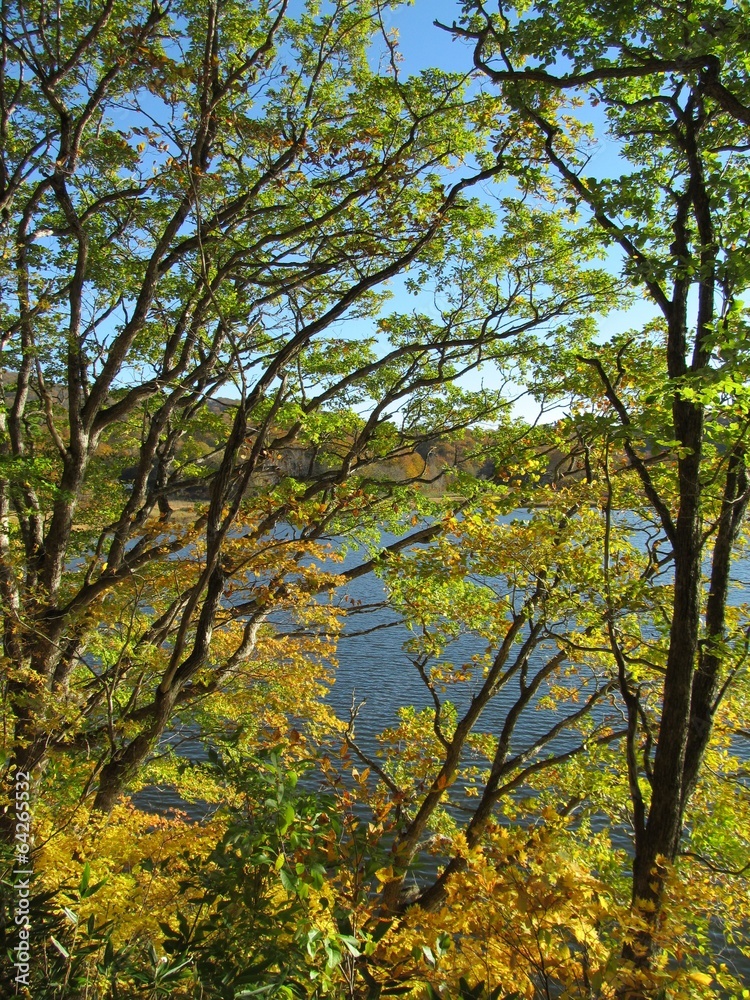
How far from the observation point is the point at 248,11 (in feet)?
21.2

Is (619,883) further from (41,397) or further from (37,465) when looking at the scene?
(41,397)

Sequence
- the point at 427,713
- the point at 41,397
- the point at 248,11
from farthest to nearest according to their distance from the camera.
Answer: the point at 427,713 → the point at 41,397 → the point at 248,11

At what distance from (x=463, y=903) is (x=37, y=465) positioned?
5.10m

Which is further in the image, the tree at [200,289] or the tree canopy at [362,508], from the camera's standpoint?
the tree at [200,289]

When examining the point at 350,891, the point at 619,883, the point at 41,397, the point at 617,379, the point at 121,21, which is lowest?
the point at 619,883

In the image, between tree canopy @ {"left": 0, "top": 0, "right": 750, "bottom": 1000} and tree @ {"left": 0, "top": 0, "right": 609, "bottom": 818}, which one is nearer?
tree canopy @ {"left": 0, "top": 0, "right": 750, "bottom": 1000}

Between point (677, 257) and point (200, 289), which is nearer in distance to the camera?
point (677, 257)

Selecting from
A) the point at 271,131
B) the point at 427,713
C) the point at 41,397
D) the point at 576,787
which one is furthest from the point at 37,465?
Result: the point at 576,787

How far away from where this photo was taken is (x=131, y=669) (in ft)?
21.7

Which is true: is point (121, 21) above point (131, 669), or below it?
above

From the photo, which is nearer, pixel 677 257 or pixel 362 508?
pixel 677 257

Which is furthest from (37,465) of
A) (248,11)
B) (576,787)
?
(576,787)

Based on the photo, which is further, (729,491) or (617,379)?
(617,379)

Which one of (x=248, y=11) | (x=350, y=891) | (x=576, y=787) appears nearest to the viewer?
(x=350, y=891)
